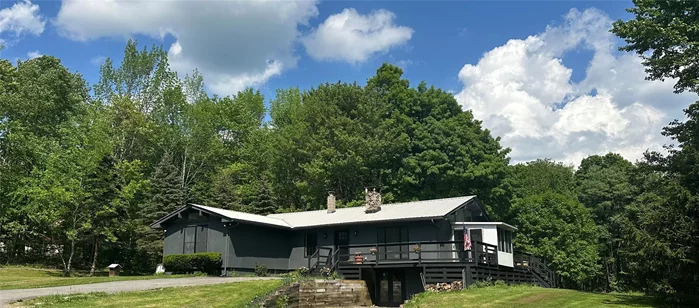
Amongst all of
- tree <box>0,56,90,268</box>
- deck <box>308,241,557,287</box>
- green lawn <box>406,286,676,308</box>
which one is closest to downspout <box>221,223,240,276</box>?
deck <box>308,241,557,287</box>

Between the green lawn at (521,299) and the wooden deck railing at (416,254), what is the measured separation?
8.00 feet

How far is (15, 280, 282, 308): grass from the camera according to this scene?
49.3 feet

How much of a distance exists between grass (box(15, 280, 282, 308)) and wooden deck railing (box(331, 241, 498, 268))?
6.29 metres

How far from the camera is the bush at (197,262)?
25156 millimetres

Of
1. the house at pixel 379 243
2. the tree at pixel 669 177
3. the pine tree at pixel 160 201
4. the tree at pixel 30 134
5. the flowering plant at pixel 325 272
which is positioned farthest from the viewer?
the pine tree at pixel 160 201

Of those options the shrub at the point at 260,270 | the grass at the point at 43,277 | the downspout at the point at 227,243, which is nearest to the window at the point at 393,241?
the shrub at the point at 260,270

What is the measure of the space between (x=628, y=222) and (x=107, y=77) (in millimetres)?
43175

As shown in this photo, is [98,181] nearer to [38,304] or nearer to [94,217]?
[94,217]

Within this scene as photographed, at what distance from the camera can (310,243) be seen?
28.1 m

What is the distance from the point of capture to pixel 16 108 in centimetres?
3544

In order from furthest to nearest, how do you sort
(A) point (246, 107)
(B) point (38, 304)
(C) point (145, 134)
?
(A) point (246, 107), (C) point (145, 134), (B) point (38, 304)

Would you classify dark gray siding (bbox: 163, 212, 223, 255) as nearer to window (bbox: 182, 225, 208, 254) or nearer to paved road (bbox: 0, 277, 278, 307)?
window (bbox: 182, 225, 208, 254)

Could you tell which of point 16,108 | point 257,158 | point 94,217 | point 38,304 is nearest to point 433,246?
point 38,304

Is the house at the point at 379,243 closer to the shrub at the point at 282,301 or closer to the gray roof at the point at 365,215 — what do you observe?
the gray roof at the point at 365,215
